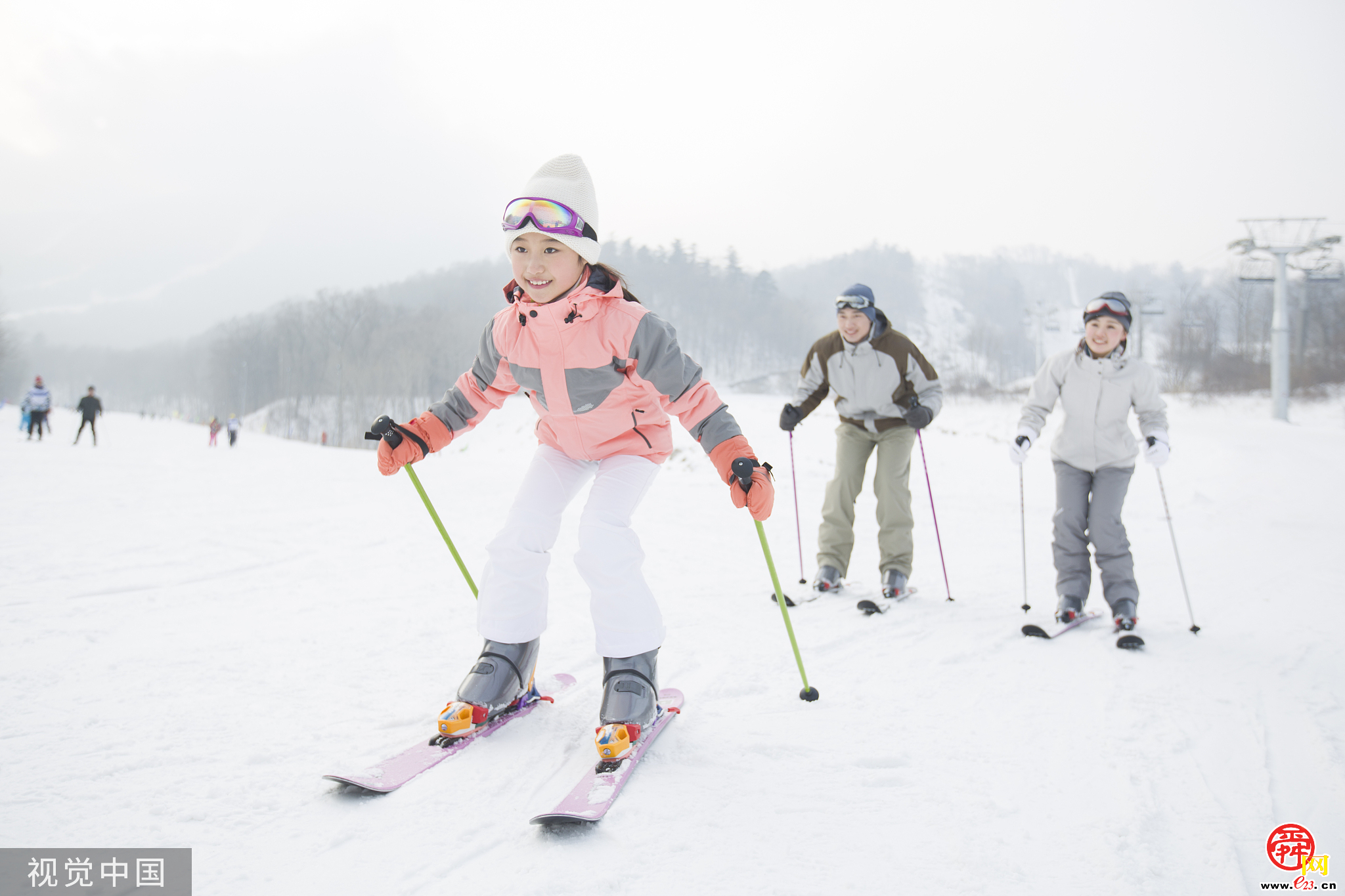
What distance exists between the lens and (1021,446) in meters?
3.73

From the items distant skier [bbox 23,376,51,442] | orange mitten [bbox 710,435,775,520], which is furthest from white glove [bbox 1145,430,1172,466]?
distant skier [bbox 23,376,51,442]

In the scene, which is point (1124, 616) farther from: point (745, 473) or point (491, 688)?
point (491, 688)

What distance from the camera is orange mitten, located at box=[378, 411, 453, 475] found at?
7.67 ft

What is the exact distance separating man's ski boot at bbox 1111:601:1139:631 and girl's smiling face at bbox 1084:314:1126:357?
4.33 feet

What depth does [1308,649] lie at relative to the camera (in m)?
3.21

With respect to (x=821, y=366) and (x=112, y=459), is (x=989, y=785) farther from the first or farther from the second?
(x=112, y=459)

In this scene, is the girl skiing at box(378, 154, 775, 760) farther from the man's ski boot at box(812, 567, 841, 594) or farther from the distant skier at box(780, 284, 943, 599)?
the man's ski boot at box(812, 567, 841, 594)

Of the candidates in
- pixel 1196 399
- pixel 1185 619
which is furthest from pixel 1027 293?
pixel 1185 619

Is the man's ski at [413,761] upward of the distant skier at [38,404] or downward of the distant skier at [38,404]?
downward

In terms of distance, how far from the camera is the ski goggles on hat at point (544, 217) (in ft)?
7.07

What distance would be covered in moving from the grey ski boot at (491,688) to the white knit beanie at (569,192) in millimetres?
1336

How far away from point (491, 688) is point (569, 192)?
1654 mm

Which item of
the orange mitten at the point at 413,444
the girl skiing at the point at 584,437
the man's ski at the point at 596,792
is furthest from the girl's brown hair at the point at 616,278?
the man's ski at the point at 596,792

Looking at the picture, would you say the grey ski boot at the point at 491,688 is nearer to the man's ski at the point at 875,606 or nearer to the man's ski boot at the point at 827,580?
the man's ski at the point at 875,606
